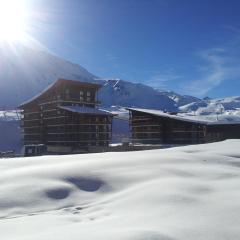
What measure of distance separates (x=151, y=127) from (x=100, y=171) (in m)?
38.7

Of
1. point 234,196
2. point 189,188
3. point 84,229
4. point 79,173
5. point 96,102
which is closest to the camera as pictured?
point 84,229

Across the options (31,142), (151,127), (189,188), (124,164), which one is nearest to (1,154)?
(31,142)

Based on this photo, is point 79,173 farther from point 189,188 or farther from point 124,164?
point 189,188

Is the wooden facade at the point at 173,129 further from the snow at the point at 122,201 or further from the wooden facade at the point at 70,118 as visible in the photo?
the snow at the point at 122,201

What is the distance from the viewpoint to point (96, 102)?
54.7 metres

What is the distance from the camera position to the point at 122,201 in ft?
23.3

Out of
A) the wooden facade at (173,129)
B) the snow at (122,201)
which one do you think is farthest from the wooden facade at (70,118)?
the snow at (122,201)

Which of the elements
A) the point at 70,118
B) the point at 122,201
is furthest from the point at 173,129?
the point at 122,201

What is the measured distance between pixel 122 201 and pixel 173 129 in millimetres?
39798

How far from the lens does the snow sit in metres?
5.17

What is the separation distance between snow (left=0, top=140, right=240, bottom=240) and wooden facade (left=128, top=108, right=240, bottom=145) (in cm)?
3481

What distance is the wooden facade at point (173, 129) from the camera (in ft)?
149

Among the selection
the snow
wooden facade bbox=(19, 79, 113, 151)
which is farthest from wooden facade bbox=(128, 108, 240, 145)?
the snow

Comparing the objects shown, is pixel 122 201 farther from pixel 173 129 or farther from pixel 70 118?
pixel 70 118
